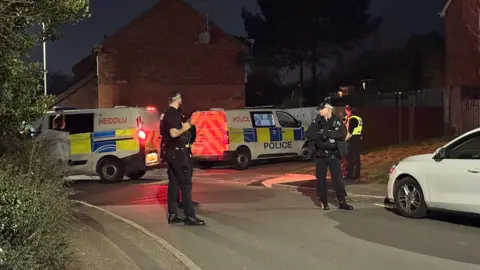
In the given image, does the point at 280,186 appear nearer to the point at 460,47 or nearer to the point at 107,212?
the point at 107,212

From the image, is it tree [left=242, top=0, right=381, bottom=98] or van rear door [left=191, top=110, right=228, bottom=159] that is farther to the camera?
tree [left=242, top=0, right=381, bottom=98]

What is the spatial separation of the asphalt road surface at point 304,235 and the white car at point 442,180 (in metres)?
0.32

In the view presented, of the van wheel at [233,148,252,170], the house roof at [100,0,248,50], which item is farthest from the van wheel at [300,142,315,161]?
the house roof at [100,0,248,50]

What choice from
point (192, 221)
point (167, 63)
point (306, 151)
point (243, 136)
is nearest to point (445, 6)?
point (306, 151)

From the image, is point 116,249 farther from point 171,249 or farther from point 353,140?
point 353,140

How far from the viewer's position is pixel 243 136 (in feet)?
64.6

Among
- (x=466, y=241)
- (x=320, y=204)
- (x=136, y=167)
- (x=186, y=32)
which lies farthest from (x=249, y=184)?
(x=186, y=32)

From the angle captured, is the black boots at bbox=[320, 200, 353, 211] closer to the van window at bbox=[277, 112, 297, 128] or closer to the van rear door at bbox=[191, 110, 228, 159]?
the van rear door at bbox=[191, 110, 228, 159]

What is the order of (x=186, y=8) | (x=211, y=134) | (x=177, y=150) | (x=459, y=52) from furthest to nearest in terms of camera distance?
1. (x=186, y=8)
2. (x=459, y=52)
3. (x=211, y=134)
4. (x=177, y=150)

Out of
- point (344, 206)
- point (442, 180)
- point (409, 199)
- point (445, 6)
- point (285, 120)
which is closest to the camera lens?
point (442, 180)

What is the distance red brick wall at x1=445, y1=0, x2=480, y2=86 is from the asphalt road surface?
17052 mm

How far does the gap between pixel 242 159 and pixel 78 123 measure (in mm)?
5771

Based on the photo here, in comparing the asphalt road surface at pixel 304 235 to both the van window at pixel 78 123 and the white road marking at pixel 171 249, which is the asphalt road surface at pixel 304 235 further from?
the van window at pixel 78 123

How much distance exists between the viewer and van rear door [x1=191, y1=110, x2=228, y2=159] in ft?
62.8
